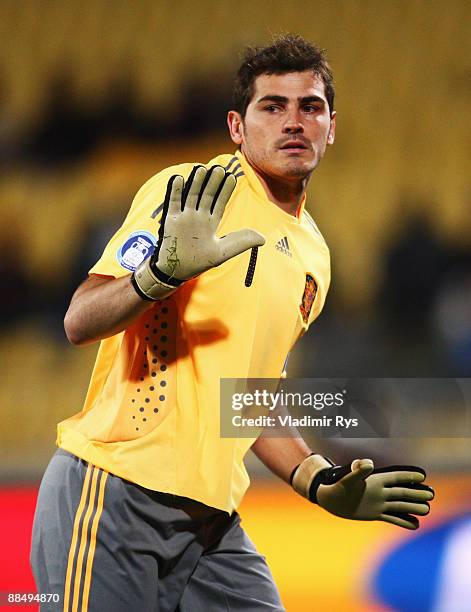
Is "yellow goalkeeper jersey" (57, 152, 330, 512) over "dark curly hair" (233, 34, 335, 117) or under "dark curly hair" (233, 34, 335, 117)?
under

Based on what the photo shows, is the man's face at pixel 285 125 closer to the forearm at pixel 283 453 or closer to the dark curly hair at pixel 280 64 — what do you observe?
the dark curly hair at pixel 280 64

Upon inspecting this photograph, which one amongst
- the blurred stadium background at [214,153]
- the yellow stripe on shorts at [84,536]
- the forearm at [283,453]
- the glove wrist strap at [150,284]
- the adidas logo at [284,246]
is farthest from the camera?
the blurred stadium background at [214,153]

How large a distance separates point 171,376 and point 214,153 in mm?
3698

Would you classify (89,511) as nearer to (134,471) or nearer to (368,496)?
(134,471)

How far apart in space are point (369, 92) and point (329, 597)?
3.38 metres

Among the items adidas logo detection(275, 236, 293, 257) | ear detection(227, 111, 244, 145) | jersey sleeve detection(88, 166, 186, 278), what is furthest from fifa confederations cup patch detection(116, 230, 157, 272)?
ear detection(227, 111, 244, 145)

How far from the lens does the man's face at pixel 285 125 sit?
1.84 metres

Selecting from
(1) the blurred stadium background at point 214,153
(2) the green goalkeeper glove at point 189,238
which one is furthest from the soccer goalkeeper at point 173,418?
(1) the blurred stadium background at point 214,153

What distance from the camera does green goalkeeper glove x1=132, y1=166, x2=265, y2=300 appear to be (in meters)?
1.45

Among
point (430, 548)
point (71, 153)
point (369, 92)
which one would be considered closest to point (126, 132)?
point (71, 153)

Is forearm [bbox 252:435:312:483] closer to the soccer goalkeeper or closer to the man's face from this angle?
the soccer goalkeeper

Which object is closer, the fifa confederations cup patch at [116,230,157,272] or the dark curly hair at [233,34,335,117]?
the fifa confederations cup patch at [116,230,157,272]

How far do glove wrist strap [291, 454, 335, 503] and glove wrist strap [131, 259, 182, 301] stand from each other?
59 centimetres

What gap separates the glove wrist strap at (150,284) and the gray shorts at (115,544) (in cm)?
34
